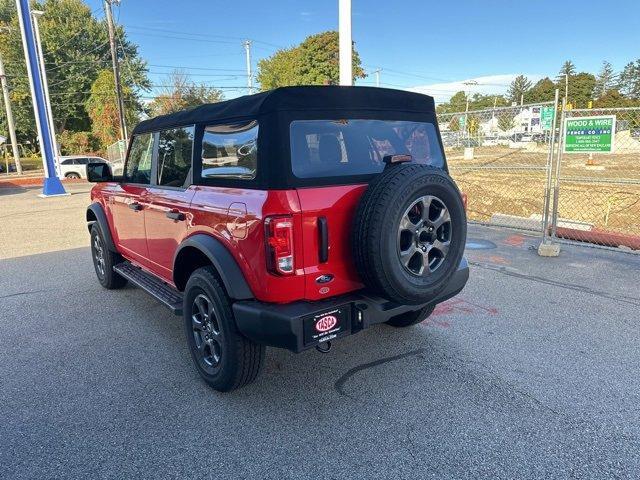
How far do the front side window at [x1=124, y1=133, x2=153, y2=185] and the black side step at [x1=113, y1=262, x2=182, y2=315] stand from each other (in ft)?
3.05

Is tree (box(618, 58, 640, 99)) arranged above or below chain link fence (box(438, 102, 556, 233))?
above

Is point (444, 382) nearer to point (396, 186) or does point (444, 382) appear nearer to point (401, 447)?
point (401, 447)

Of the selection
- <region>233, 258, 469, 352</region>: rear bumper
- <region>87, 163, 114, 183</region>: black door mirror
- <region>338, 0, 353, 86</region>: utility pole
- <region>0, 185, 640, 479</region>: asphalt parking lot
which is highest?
<region>338, 0, 353, 86</region>: utility pole

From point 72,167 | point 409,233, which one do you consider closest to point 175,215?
point 409,233

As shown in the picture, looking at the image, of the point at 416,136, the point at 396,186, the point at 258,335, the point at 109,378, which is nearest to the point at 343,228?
the point at 396,186

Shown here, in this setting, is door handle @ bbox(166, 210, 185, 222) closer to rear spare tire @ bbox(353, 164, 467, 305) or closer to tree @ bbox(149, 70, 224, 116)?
rear spare tire @ bbox(353, 164, 467, 305)

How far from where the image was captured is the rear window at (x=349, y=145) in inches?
110

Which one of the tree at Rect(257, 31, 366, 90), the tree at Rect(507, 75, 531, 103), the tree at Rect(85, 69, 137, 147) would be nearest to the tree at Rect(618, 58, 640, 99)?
the tree at Rect(507, 75, 531, 103)

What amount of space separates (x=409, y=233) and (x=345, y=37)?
7.47 meters

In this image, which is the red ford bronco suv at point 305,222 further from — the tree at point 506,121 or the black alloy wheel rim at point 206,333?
the tree at point 506,121

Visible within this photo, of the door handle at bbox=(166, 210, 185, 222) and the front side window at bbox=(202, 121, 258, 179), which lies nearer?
the front side window at bbox=(202, 121, 258, 179)

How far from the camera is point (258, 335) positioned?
2.68 metres

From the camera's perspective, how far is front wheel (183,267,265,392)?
2918mm

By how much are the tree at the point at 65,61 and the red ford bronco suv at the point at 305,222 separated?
41.9 metres
